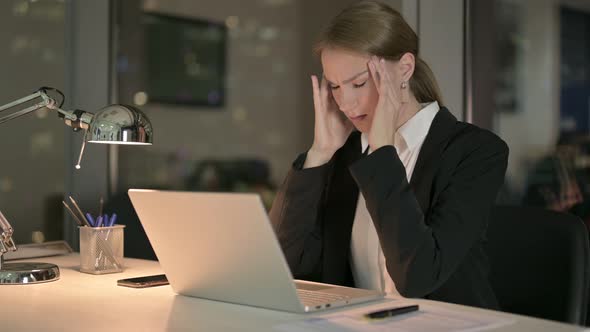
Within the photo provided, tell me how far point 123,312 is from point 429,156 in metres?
0.72

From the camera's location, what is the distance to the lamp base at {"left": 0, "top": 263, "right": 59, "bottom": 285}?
1451 millimetres

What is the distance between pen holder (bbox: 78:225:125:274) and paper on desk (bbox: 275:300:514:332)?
683 millimetres

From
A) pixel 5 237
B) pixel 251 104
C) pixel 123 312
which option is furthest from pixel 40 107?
pixel 251 104

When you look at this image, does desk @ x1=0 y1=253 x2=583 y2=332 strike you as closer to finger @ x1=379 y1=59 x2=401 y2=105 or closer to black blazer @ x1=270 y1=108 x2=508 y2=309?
black blazer @ x1=270 y1=108 x2=508 y2=309

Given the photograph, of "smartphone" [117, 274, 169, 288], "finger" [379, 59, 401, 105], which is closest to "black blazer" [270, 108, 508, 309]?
"finger" [379, 59, 401, 105]

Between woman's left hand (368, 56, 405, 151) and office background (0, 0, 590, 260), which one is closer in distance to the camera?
woman's left hand (368, 56, 405, 151)

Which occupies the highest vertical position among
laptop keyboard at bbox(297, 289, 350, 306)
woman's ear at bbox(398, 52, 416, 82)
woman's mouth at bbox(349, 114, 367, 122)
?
woman's ear at bbox(398, 52, 416, 82)

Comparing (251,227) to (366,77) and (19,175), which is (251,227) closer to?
(366,77)

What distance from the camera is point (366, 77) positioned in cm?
159

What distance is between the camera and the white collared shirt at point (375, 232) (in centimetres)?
158

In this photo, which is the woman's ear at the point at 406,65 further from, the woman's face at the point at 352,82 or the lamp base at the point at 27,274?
the lamp base at the point at 27,274

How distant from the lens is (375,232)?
A: 1.60 meters

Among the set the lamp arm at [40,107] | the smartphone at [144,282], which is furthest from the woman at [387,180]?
the lamp arm at [40,107]

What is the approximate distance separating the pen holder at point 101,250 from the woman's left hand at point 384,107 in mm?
607
